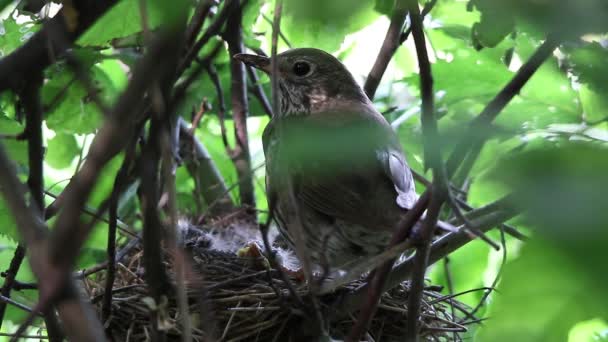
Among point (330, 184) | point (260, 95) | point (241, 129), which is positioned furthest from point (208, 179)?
point (330, 184)

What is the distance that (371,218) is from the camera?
7.46 feet

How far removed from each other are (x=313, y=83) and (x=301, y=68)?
85 millimetres

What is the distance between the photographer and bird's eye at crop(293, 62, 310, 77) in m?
3.07

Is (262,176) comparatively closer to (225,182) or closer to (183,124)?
(225,182)

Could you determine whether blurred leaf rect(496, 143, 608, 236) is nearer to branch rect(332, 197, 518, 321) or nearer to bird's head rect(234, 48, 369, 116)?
branch rect(332, 197, 518, 321)

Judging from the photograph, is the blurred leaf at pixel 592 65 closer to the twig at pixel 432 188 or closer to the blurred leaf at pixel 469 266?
the twig at pixel 432 188

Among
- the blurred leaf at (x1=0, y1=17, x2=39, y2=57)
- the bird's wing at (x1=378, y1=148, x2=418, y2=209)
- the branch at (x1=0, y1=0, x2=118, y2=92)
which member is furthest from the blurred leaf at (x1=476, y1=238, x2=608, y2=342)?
the blurred leaf at (x1=0, y1=17, x2=39, y2=57)

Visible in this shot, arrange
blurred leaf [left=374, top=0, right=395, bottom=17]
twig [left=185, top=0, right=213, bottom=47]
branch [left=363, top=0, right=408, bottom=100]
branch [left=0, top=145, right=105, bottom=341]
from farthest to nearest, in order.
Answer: branch [left=363, top=0, right=408, bottom=100], blurred leaf [left=374, top=0, right=395, bottom=17], twig [left=185, top=0, right=213, bottom=47], branch [left=0, top=145, right=105, bottom=341]

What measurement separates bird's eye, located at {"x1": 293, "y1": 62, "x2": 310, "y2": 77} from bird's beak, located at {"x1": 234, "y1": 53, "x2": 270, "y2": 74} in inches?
11.8

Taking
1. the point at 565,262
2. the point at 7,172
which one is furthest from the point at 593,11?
the point at 7,172

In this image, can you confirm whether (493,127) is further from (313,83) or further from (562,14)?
(313,83)

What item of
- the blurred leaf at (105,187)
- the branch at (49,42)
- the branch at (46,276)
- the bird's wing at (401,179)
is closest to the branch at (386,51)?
the bird's wing at (401,179)

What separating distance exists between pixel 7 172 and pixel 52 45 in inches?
23.3

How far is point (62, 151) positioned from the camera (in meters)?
3.18
